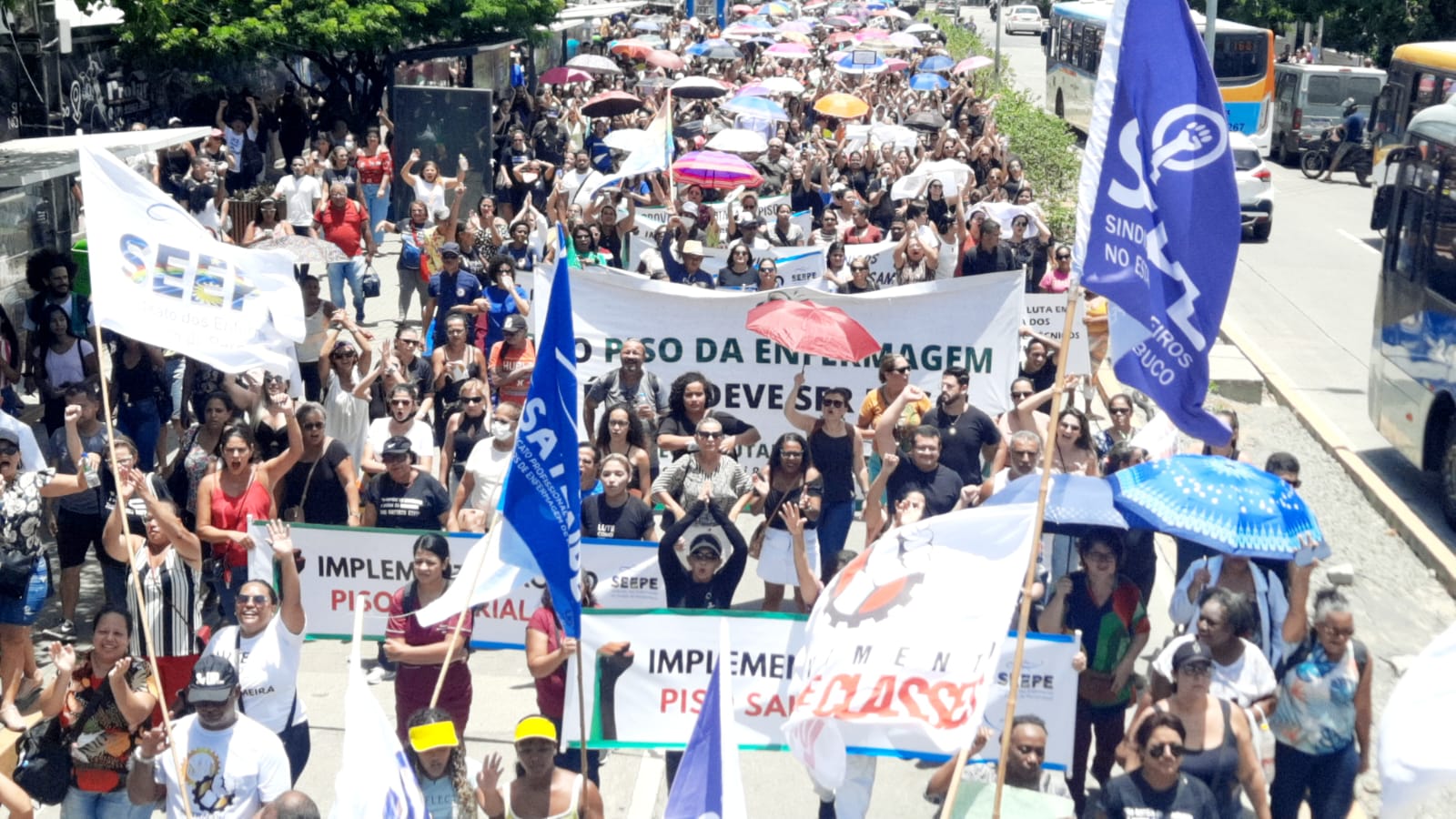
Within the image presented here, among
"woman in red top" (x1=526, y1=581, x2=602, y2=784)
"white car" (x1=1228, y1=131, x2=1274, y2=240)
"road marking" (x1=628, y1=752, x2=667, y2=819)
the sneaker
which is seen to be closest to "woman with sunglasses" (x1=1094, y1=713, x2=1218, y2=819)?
"woman in red top" (x1=526, y1=581, x2=602, y2=784)

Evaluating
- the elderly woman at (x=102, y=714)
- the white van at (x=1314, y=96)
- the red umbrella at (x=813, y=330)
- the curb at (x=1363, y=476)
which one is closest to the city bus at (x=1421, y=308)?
the curb at (x=1363, y=476)

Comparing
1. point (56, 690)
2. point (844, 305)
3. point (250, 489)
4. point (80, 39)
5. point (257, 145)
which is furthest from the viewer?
point (257, 145)

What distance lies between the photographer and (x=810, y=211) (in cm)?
1823

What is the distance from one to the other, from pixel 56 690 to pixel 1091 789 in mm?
4259

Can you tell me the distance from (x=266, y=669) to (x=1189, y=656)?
3.47m

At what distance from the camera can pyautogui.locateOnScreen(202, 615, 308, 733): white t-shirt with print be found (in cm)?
671

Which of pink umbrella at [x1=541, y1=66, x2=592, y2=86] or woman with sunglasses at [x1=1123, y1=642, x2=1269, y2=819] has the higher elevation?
woman with sunglasses at [x1=1123, y1=642, x2=1269, y2=819]

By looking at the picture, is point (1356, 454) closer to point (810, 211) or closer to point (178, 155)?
point (810, 211)

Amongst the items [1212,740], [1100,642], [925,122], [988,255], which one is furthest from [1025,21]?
[1212,740]

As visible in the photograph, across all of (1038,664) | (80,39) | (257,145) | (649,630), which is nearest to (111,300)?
(649,630)

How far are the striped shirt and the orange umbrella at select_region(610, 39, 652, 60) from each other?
28.2 metres

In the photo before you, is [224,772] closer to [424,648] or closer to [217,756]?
[217,756]

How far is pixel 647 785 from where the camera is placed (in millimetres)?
7961

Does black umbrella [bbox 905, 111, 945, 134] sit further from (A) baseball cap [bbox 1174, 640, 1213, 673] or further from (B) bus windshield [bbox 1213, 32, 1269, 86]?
(A) baseball cap [bbox 1174, 640, 1213, 673]
